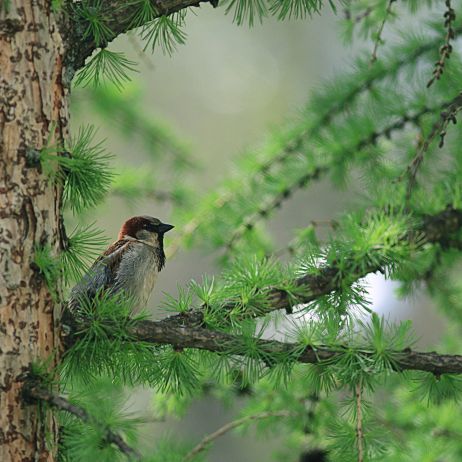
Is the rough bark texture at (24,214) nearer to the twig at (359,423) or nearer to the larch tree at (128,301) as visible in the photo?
the larch tree at (128,301)

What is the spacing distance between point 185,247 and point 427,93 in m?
1.07

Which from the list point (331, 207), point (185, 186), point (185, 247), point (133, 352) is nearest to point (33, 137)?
point (133, 352)

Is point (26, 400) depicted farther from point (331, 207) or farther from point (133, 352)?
point (331, 207)

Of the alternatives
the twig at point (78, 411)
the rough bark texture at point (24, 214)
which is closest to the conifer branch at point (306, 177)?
the rough bark texture at point (24, 214)

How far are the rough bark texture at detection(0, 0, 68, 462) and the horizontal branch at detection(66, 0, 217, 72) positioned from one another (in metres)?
0.08

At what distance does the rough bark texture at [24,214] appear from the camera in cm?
183

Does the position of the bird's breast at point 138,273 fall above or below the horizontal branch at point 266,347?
above

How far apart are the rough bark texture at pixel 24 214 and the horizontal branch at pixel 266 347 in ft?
0.74

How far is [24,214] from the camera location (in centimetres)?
188

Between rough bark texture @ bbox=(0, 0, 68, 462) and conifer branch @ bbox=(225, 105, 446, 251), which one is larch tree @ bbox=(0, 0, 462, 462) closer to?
rough bark texture @ bbox=(0, 0, 68, 462)

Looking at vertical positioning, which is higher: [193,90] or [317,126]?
[193,90]

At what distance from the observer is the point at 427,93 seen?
10.7 feet

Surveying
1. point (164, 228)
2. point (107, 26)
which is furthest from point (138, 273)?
point (107, 26)

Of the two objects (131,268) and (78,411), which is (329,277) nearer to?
(78,411)
